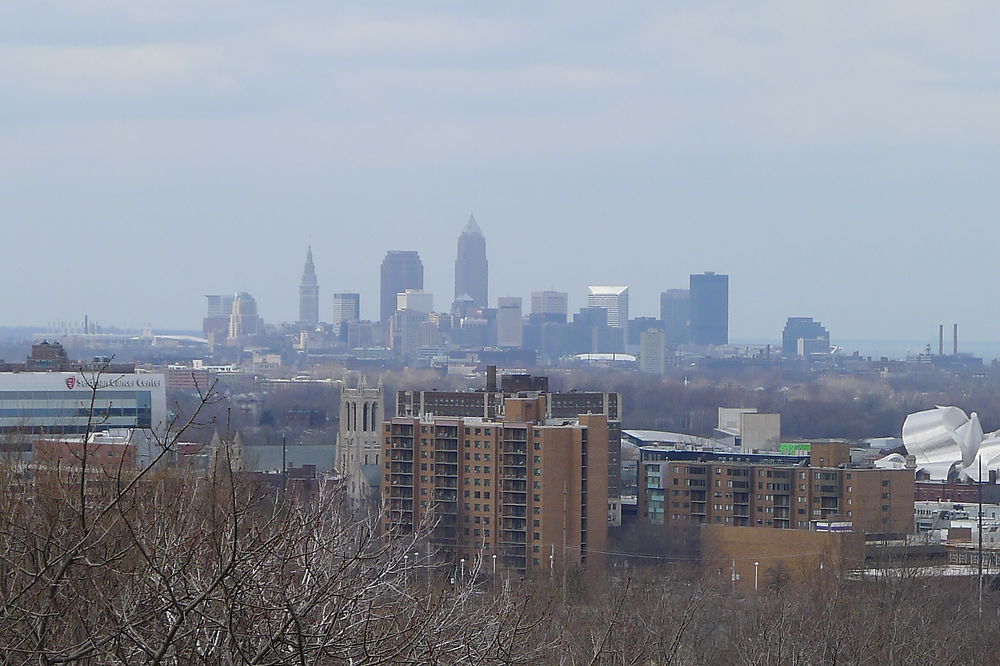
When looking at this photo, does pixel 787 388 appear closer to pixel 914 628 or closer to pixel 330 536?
pixel 914 628

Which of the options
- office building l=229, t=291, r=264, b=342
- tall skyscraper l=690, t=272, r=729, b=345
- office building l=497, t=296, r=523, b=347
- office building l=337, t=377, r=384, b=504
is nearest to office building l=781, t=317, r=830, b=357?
tall skyscraper l=690, t=272, r=729, b=345

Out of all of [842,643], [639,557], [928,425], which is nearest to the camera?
[842,643]

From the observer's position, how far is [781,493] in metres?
32.1

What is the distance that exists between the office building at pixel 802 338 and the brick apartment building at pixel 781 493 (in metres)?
138

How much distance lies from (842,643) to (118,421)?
30.1m

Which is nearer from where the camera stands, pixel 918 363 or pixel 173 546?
pixel 173 546

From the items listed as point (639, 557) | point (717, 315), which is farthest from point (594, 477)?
point (717, 315)

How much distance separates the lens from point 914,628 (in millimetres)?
15914

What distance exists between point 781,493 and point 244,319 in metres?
140

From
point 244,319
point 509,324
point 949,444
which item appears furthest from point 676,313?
point 949,444

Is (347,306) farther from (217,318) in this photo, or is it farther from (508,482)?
(508,482)

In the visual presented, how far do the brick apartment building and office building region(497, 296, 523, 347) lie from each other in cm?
13354

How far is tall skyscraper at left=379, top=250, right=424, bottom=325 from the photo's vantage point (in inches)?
7382

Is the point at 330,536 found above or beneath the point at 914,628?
above
